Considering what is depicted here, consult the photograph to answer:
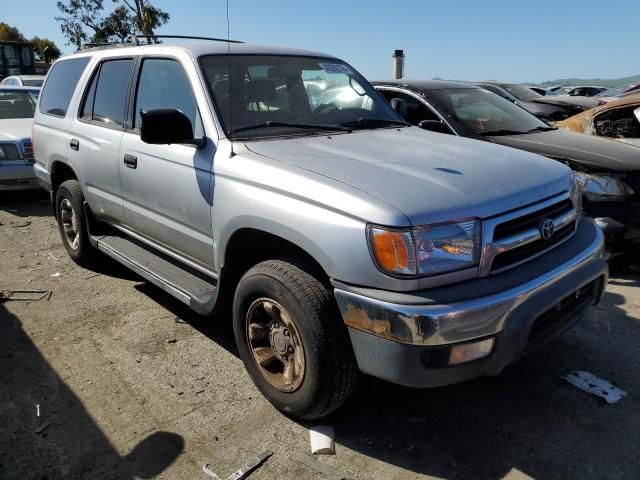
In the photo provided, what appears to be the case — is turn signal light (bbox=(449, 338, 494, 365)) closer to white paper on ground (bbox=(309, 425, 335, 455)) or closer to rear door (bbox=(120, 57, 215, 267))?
white paper on ground (bbox=(309, 425, 335, 455))

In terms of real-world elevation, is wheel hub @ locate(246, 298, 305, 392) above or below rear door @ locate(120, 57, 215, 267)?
below

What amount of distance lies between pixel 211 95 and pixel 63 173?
2694 millimetres

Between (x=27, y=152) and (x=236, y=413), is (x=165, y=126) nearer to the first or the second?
(x=236, y=413)

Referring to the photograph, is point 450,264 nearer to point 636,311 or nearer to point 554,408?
point 554,408

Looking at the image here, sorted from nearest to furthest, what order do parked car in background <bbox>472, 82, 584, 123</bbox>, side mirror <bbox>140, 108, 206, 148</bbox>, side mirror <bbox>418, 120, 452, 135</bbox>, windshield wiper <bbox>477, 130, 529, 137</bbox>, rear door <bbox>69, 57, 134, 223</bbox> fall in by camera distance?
1. side mirror <bbox>140, 108, 206, 148</bbox>
2. rear door <bbox>69, 57, 134, 223</bbox>
3. side mirror <bbox>418, 120, 452, 135</bbox>
4. windshield wiper <bbox>477, 130, 529, 137</bbox>
5. parked car in background <bbox>472, 82, 584, 123</bbox>

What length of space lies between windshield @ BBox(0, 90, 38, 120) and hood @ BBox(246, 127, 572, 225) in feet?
25.3

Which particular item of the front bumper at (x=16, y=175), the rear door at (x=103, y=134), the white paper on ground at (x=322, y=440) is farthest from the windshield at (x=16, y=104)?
the white paper on ground at (x=322, y=440)

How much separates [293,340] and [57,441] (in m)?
1.29

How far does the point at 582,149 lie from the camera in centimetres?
493

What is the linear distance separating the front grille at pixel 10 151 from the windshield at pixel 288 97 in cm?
540

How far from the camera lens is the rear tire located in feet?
15.4

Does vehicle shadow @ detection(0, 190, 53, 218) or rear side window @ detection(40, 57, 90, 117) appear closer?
rear side window @ detection(40, 57, 90, 117)

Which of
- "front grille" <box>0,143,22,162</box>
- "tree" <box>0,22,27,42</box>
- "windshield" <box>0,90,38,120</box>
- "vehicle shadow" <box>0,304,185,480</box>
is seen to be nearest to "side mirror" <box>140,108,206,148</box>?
"vehicle shadow" <box>0,304,185,480</box>

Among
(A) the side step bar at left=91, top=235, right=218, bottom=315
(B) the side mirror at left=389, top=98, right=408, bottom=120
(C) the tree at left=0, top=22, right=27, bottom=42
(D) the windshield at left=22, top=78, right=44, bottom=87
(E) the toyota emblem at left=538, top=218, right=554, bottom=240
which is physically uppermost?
(C) the tree at left=0, top=22, right=27, bottom=42
